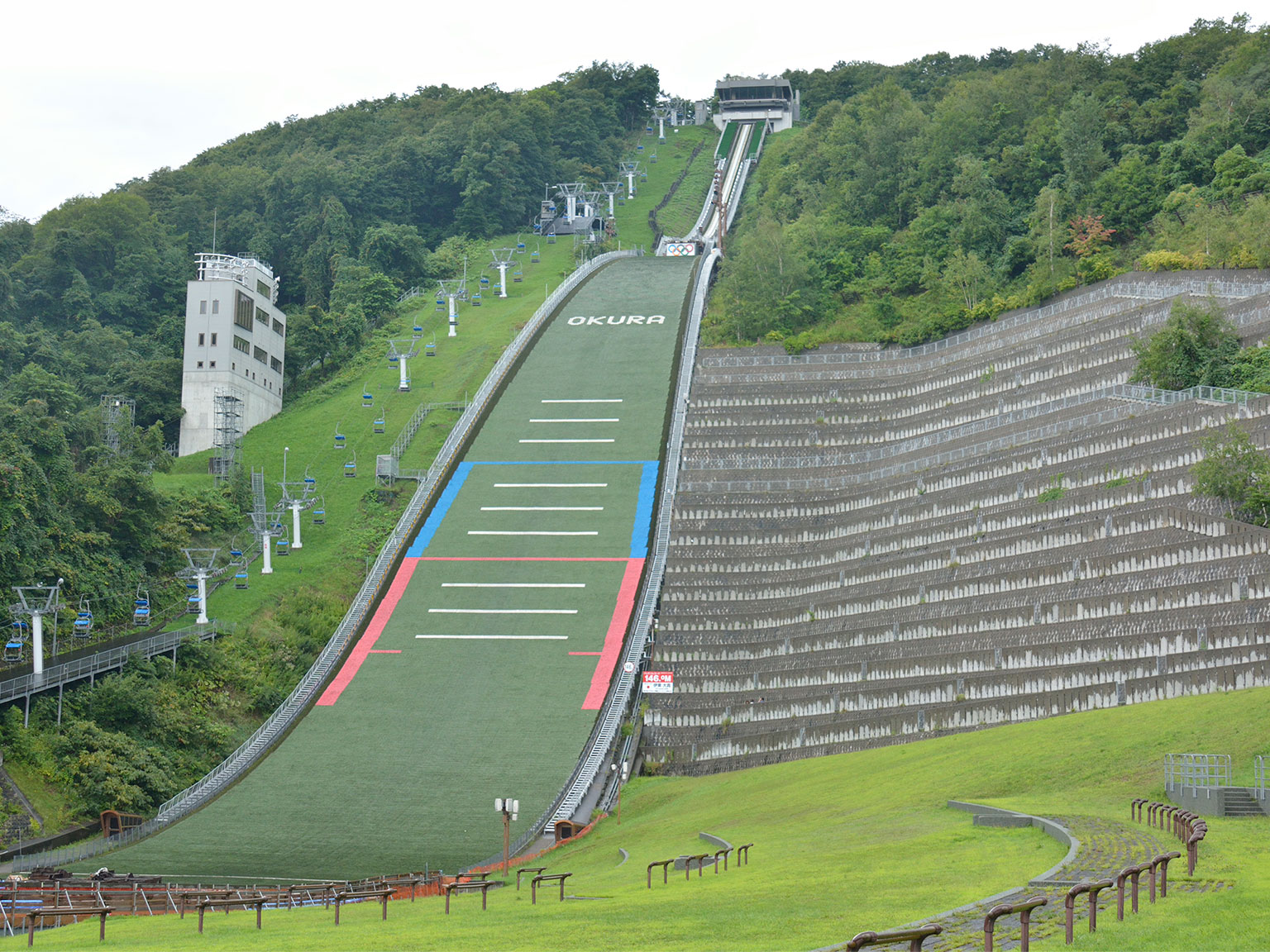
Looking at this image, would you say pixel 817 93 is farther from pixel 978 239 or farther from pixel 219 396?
pixel 219 396

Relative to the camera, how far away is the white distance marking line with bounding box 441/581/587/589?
49594 millimetres

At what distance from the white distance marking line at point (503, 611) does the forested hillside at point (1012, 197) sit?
19919 mm

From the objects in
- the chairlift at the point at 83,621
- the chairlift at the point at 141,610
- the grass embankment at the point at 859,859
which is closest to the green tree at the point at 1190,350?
the grass embankment at the point at 859,859

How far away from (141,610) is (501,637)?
1162 centimetres

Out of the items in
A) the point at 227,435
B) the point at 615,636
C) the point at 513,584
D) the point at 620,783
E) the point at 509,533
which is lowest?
the point at 620,783

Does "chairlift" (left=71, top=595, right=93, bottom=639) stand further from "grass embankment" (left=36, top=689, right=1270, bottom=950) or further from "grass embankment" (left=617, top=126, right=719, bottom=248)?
"grass embankment" (left=617, top=126, right=719, bottom=248)

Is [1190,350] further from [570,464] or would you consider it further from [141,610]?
[141,610]

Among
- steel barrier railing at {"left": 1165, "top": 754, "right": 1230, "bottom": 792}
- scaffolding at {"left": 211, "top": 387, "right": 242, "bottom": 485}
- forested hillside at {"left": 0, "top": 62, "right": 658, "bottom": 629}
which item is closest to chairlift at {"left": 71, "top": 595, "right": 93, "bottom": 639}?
forested hillside at {"left": 0, "top": 62, "right": 658, "bottom": 629}

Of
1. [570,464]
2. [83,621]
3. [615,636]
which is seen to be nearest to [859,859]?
[615,636]

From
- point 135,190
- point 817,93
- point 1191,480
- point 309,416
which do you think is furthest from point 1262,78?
point 135,190

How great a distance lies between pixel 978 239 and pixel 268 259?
170 feet

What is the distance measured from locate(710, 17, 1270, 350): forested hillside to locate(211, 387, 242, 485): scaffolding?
22.5 metres

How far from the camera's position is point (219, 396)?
65.8 metres

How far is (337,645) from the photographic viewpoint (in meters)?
47.5
